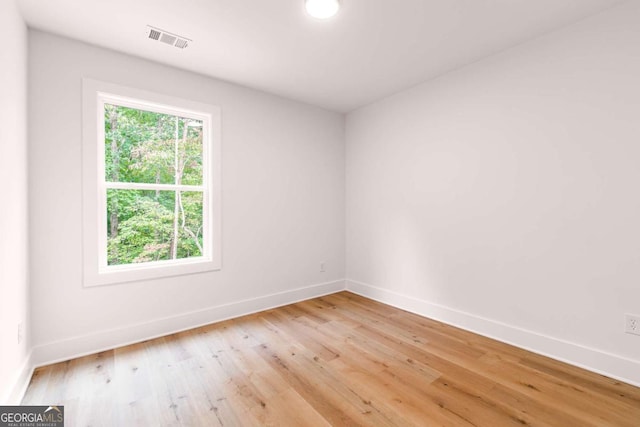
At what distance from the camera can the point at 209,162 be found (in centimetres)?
311

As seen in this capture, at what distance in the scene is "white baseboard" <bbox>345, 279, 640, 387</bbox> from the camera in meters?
2.04

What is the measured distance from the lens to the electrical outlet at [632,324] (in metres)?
1.99

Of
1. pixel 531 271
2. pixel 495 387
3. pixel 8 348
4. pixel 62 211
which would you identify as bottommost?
pixel 495 387

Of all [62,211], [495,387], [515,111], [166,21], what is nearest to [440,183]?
[515,111]

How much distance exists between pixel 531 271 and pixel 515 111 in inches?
55.3

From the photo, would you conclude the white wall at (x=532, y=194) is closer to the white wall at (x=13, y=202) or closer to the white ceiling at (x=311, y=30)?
the white ceiling at (x=311, y=30)

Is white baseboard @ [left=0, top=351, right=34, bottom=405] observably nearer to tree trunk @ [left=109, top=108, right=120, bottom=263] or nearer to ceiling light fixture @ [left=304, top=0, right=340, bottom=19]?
tree trunk @ [left=109, top=108, right=120, bottom=263]

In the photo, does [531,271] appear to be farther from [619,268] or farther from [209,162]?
[209,162]

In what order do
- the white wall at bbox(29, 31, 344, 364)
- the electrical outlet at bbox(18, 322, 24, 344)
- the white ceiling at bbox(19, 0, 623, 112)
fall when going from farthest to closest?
the white wall at bbox(29, 31, 344, 364) < the white ceiling at bbox(19, 0, 623, 112) < the electrical outlet at bbox(18, 322, 24, 344)

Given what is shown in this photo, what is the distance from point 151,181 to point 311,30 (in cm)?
204

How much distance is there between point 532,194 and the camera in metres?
2.45

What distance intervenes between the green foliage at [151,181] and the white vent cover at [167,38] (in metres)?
0.74

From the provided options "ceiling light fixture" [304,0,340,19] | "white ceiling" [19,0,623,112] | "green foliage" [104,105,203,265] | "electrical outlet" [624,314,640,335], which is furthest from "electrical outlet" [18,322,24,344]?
"electrical outlet" [624,314,640,335]

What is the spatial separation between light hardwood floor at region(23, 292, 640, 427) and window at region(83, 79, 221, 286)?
0.77 meters
